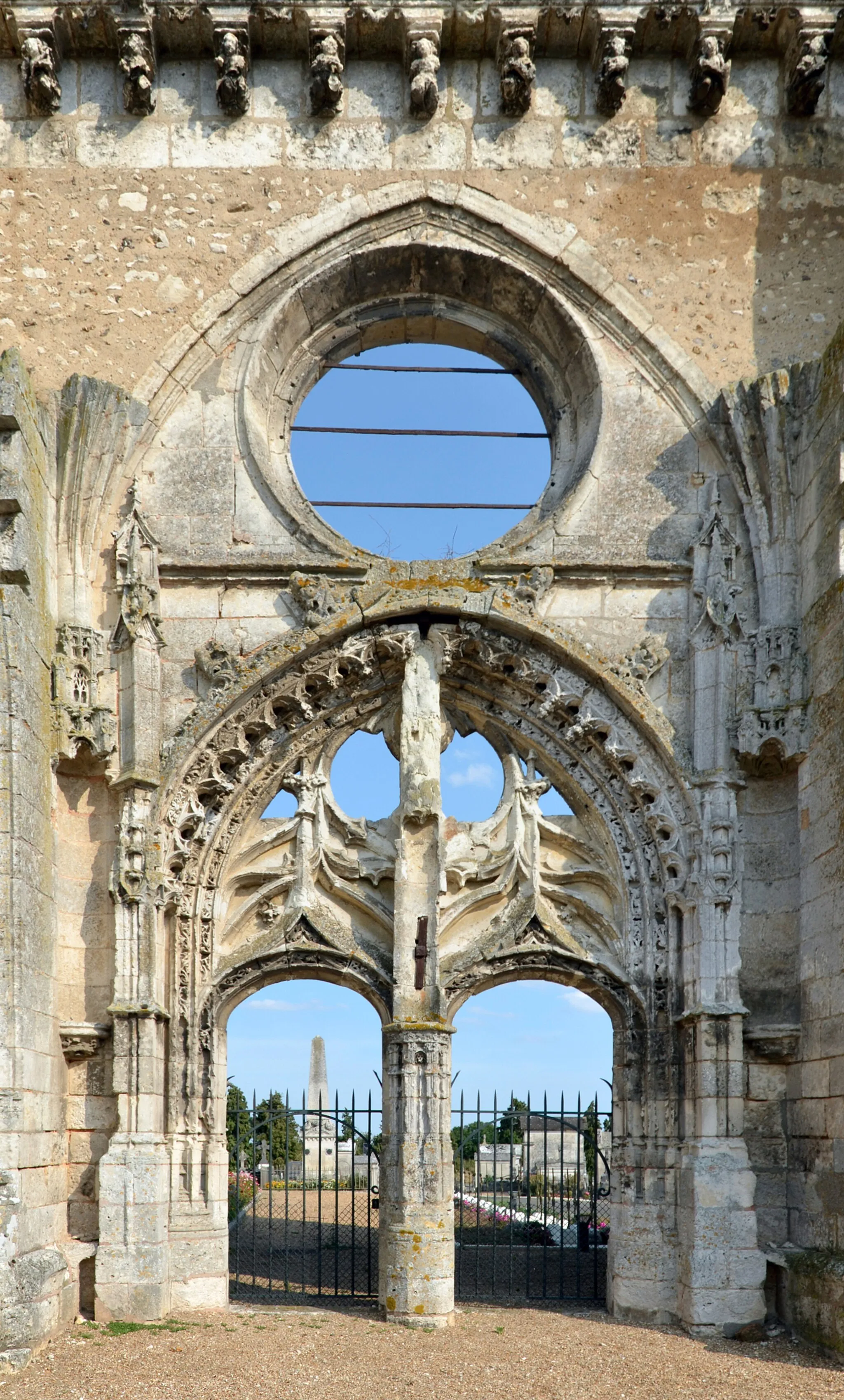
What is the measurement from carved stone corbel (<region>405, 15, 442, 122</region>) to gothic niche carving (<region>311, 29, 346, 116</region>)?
466 mm

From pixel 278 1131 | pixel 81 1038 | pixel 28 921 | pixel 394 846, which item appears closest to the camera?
pixel 28 921

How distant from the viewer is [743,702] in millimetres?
8469

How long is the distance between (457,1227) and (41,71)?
9899 millimetres

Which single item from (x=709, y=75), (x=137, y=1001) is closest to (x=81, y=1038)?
(x=137, y=1001)

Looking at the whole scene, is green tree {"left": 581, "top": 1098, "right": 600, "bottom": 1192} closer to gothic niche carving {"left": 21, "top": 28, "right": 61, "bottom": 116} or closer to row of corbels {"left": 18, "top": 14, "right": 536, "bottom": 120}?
row of corbels {"left": 18, "top": 14, "right": 536, "bottom": 120}

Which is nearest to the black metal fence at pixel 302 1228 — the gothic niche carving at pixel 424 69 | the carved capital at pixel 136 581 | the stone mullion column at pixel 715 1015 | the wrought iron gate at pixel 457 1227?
the wrought iron gate at pixel 457 1227

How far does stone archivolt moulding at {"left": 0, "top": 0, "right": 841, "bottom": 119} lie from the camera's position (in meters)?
9.05

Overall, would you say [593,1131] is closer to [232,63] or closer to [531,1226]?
[531,1226]

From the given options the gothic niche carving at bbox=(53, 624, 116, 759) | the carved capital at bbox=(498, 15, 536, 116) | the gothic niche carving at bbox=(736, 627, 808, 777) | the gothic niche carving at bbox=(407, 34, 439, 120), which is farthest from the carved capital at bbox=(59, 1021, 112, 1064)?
→ the carved capital at bbox=(498, 15, 536, 116)

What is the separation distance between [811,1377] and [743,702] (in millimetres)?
3764

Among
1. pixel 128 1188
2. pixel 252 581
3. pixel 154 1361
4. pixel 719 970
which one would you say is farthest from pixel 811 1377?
pixel 252 581

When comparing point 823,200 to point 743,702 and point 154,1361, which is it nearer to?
point 743,702

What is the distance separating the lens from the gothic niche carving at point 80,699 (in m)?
8.28

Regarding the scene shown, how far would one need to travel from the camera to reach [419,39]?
9094mm
